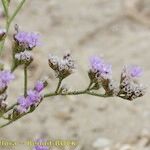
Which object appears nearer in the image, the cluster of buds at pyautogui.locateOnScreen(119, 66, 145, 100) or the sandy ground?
the cluster of buds at pyautogui.locateOnScreen(119, 66, 145, 100)

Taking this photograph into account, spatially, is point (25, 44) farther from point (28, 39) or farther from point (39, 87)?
point (39, 87)

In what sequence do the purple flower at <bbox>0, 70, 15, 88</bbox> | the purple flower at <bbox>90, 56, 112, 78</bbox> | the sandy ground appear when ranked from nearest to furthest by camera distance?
1. the purple flower at <bbox>0, 70, 15, 88</bbox>
2. the purple flower at <bbox>90, 56, 112, 78</bbox>
3. the sandy ground

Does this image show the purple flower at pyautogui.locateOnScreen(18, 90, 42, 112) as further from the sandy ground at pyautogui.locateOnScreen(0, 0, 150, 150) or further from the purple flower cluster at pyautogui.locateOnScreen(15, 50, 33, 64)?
the sandy ground at pyautogui.locateOnScreen(0, 0, 150, 150)

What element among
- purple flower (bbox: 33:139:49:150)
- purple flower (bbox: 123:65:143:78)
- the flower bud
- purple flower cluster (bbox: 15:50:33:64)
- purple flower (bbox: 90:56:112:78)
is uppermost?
the flower bud

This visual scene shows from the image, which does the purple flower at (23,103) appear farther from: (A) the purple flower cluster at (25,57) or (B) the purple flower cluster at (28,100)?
(A) the purple flower cluster at (25,57)

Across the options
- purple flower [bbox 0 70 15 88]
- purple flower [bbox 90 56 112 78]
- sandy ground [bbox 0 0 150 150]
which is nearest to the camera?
purple flower [bbox 0 70 15 88]

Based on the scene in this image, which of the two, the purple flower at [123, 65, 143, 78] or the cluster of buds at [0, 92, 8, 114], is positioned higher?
the purple flower at [123, 65, 143, 78]

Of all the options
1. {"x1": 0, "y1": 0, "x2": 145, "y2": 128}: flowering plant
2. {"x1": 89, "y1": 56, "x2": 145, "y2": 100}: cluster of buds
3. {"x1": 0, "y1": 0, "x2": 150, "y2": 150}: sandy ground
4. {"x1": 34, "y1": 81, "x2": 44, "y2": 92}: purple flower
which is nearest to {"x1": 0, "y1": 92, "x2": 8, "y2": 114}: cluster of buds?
{"x1": 0, "y1": 0, "x2": 145, "y2": 128}: flowering plant

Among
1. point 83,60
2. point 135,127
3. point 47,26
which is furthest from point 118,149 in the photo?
point 47,26
